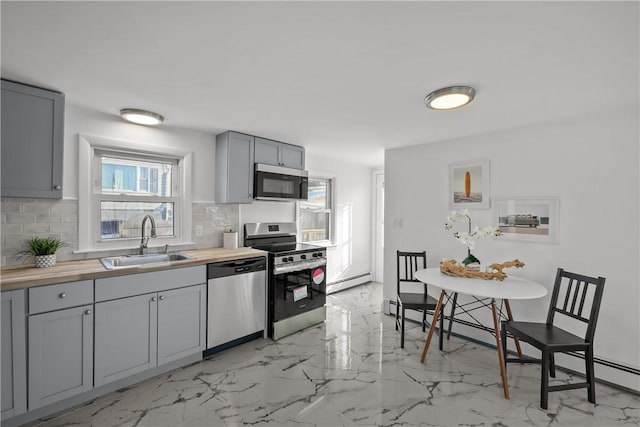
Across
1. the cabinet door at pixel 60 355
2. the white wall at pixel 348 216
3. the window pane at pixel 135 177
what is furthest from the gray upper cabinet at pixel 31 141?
the white wall at pixel 348 216

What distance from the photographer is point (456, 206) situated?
3344 mm

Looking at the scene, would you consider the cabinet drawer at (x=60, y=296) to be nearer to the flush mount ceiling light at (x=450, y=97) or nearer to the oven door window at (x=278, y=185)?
the oven door window at (x=278, y=185)

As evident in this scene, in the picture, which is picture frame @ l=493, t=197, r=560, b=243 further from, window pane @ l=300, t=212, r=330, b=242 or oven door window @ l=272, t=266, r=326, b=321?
window pane @ l=300, t=212, r=330, b=242

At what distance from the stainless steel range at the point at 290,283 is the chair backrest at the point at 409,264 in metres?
0.92

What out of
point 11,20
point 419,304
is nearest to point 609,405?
point 419,304

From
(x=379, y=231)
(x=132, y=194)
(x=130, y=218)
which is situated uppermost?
(x=132, y=194)

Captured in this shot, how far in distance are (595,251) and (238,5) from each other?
124 inches

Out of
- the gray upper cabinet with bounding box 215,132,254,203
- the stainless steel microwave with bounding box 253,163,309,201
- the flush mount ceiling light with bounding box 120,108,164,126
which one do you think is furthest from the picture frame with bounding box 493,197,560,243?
the flush mount ceiling light with bounding box 120,108,164,126

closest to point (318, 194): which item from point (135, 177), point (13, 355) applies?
point (135, 177)

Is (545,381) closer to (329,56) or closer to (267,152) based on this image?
(329,56)

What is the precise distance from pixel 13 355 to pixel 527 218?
4.09 meters

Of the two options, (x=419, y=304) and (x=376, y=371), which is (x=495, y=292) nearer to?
(x=419, y=304)

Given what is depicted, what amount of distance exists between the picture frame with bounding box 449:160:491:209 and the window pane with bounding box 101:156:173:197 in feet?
10.3

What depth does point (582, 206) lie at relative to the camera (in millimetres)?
2537
